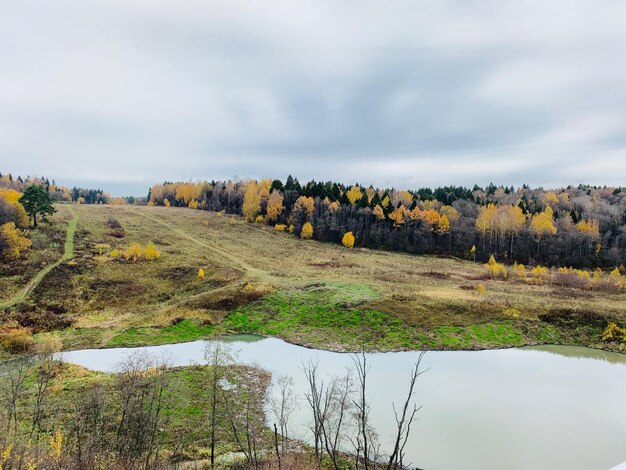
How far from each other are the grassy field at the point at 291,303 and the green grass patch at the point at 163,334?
0.68 feet

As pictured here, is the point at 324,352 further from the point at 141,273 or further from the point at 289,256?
the point at 289,256

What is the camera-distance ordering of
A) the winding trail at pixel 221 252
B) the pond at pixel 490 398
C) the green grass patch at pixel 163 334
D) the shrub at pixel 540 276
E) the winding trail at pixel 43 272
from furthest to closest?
the shrub at pixel 540 276 → the winding trail at pixel 221 252 → the winding trail at pixel 43 272 → the green grass patch at pixel 163 334 → the pond at pixel 490 398

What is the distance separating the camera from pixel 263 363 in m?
36.2

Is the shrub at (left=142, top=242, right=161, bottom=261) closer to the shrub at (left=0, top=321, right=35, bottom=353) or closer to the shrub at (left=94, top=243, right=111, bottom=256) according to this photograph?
the shrub at (left=94, top=243, right=111, bottom=256)

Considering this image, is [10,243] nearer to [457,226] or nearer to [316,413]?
[316,413]

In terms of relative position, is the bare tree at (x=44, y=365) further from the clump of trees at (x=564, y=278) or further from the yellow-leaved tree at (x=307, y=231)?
the clump of trees at (x=564, y=278)

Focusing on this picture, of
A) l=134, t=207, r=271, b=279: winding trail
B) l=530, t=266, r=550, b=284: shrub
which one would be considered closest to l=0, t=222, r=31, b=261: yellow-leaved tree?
l=134, t=207, r=271, b=279: winding trail

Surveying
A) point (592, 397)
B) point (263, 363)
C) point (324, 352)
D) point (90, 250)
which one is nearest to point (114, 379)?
point (263, 363)

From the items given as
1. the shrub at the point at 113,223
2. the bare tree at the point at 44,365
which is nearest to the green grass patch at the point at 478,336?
the bare tree at the point at 44,365

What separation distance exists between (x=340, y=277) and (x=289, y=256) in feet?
63.9

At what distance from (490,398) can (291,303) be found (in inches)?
1163

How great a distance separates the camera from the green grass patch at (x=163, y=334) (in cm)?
4150

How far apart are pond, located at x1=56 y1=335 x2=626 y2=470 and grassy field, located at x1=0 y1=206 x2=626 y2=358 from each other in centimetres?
327

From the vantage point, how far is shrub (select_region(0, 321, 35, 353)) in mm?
37581
